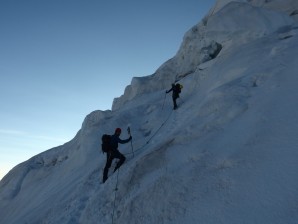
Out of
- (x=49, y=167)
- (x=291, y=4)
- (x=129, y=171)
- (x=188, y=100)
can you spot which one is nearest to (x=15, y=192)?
(x=49, y=167)

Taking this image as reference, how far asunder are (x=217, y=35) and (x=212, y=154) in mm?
18321

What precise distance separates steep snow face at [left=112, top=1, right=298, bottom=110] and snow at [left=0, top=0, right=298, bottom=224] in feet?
0.52

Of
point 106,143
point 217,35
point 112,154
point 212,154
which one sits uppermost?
point 217,35

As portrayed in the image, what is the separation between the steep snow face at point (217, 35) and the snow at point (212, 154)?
6.3 inches

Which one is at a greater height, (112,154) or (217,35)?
(217,35)

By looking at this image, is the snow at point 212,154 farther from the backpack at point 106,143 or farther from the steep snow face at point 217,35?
the backpack at point 106,143

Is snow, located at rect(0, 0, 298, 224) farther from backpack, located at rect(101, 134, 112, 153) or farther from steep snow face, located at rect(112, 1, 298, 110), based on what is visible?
backpack, located at rect(101, 134, 112, 153)

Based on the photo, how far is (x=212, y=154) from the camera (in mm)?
11219

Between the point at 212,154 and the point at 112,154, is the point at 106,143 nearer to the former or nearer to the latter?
the point at 112,154

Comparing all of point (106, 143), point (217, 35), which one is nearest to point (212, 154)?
point (106, 143)

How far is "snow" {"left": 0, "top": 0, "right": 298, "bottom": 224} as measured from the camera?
29.1 feet

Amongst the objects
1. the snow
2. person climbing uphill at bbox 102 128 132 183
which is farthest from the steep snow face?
person climbing uphill at bbox 102 128 132 183

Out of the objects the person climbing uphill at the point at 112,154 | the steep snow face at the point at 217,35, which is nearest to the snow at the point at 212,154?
the steep snow face at the point at 217,35

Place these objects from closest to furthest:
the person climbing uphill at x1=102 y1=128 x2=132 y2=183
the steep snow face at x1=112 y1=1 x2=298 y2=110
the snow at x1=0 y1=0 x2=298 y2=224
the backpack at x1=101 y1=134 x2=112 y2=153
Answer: the snow at x1=0 y1=0 x2=298 y2=224
the backpack at x1=101 y1=134 x2=112 y2=153
the person climbing uphill at x1=102 y1=128 x2=132 y2=183
the steep snow face at x1=112 y1=1 x2=298 y2=110
